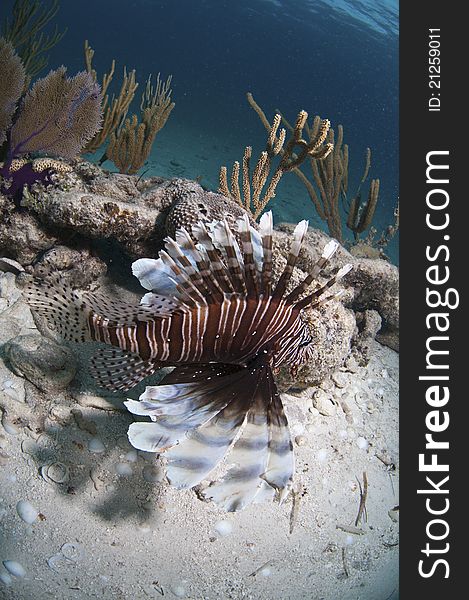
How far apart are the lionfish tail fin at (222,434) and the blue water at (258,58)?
26329mm

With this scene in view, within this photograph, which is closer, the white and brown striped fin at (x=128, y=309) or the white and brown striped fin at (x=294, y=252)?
the white and brown striped fin at (x=294, y=252)

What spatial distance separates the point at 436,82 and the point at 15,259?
400 cm

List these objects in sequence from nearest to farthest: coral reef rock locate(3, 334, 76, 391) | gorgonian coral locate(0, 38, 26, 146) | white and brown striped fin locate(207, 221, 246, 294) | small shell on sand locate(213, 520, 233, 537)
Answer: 1. white and brown striped fin locate(207, 221, 246, 294)
2. small shell on sand locate(213, 520, 233, 537)
3. coral reef rock locate(3, 334, 76, 391)
4. gorgonian coral locate(0, 38, 26, 146)

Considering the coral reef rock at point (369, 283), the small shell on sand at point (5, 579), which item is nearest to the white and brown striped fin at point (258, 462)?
the small shell on sand at point (5, 579)

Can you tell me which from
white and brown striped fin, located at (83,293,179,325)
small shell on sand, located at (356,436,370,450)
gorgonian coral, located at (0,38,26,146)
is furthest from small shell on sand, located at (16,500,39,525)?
gorgonian coral, located at (0,38,26,146)

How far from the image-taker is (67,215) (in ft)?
12.4

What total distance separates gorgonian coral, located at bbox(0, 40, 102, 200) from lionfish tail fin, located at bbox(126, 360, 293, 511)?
11.1ft

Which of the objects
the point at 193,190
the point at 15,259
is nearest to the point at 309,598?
the point at 193,190

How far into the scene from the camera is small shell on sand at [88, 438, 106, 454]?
2.84m

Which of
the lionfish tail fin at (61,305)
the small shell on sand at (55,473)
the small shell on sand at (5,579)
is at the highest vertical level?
the lionfish tail fin at (61,305)

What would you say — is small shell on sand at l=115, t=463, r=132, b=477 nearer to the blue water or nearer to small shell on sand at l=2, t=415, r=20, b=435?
small shell on sand at l=2, t=415, r=20, b=435

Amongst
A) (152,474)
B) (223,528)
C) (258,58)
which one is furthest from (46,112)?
(258,58)

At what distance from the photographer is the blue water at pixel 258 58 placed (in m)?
42.0

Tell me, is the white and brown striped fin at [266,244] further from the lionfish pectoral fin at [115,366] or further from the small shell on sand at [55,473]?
the small shell on sand at [55,473]
